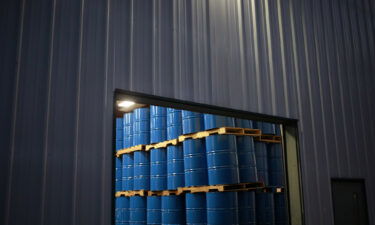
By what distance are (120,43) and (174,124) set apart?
366cm

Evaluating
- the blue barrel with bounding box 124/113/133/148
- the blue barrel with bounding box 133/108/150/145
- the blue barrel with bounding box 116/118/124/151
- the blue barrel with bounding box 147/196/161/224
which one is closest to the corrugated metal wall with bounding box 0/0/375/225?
the blue barrel with bounding box 147/196/161/224

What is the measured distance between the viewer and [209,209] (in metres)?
6.79

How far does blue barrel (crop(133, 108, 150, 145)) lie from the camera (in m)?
8.44

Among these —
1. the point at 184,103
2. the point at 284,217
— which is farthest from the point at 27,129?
the point at 284,217

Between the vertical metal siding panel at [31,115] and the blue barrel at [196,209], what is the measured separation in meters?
3.87

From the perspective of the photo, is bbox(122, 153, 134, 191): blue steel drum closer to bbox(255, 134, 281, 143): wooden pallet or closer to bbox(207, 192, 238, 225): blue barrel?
bbox(207, 192, 238, 225): blue barrel

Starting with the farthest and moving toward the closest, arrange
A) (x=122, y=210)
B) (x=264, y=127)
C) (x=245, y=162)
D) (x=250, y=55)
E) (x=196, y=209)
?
(x=122, y=210) → (x=264, y=127) → (x=245, y=162) → (x=196, y=209) → (x=250, y=55)

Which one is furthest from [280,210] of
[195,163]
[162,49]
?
[162,49]

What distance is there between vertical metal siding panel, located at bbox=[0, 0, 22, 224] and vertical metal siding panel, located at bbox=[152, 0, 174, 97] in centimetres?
147

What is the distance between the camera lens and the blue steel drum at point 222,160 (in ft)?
22.1

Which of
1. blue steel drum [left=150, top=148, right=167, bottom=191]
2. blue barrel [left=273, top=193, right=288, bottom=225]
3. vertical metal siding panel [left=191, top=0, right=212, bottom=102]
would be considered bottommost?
blue barrel [left=273, top=193, right=288, bottom=225]

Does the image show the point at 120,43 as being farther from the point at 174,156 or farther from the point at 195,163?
the point at 174,156

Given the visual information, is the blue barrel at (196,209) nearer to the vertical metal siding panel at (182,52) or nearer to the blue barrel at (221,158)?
the blue barrel at (221,158)

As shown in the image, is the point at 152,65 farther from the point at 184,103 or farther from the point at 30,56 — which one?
the point at 30,56
